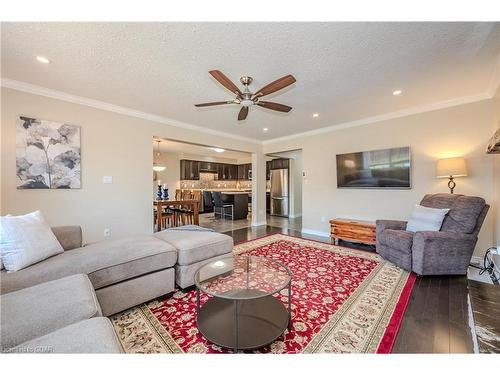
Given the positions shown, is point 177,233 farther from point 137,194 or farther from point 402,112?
point 402,112

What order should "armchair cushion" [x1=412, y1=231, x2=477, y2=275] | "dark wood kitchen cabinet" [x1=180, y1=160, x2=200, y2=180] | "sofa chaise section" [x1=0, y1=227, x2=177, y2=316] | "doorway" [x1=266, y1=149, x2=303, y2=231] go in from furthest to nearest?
"dark wood kitchen cabinet" [x1=180, y1=160, x2=200, y2=180] < "doorway" [x1=266, y1=149, x2=303, y2=231] < "armchair cushion" [x1=412, y1=231, x2=477, y2=275] < "sofa chaise section" [x1=0, y1=227, x2=177, y2=316]

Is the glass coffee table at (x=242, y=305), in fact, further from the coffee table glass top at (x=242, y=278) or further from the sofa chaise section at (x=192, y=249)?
the sofa chaise section at (x=192, y=249)

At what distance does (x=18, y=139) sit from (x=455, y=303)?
5.37m

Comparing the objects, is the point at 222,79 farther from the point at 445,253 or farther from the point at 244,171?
the point at 244,171

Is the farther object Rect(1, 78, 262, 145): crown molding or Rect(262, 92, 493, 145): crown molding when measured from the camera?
Rect(262, 92, 493, 145): crown molding

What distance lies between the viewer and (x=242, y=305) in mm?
1757

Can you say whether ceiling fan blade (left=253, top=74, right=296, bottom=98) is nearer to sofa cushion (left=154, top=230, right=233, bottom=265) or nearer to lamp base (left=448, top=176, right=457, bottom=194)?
sofa cushion (left=154, top=230, right=233, bottom=265)

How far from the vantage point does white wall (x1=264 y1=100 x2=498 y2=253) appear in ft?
10.2

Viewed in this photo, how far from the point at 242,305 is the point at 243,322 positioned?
0.19m

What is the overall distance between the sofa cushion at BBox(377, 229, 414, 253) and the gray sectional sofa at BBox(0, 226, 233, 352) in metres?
2.21

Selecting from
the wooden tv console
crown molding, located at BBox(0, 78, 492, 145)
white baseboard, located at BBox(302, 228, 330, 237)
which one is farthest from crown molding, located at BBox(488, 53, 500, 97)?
white baseboard, located at BBox(302, 228, 330, 237)

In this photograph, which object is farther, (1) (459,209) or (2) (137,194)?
(2) (137,194)
